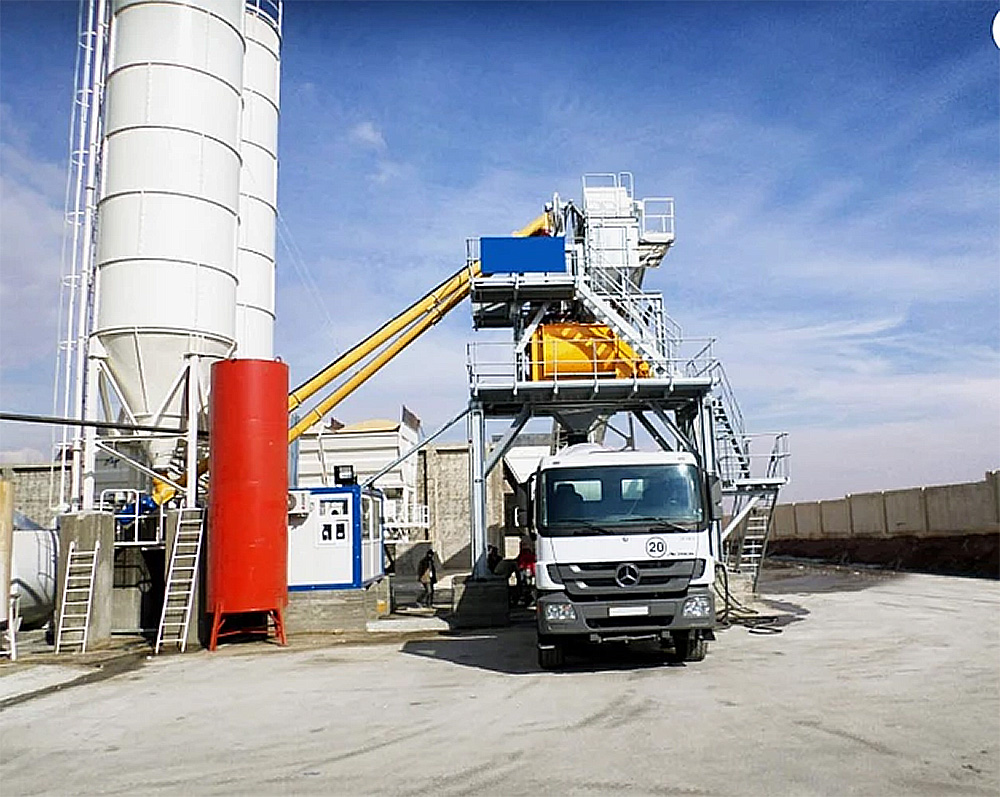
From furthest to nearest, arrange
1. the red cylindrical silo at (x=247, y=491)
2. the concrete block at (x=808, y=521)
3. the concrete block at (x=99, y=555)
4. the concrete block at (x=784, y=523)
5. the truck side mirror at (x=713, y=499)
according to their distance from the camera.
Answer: the concrete block at (x=784, y=523), the concrete block at (x=808, y=521), the concrete block at (x=99, y=555), the red cylindrical silo at (x=247, y=491), the truck side mirror at (x=713, y=499)

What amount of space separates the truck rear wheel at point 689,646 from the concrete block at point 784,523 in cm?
4030

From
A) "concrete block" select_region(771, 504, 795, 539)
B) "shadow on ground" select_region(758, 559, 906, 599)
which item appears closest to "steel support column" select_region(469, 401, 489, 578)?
"shadow on ground" select_region(758, 559, 906, 599)

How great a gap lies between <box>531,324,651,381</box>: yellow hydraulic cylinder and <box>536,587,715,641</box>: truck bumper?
8.77 metres

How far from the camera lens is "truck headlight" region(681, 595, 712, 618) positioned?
1166cm

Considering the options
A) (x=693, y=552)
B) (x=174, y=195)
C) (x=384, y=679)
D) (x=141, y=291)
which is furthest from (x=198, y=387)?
(x=693, y=552)

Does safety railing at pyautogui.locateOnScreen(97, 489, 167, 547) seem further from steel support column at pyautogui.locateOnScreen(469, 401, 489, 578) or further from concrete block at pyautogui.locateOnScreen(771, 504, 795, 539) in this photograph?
concrete block at pyautogui.locateOnScreen(771, 504, 795, 539)

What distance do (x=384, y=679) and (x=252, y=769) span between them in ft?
16.2

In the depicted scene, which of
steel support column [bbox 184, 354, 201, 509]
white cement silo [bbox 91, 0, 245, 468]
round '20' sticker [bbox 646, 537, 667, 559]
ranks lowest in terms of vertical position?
round '20' sticker [bbox 646, 537, 667, 559]

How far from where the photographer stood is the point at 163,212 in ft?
59.7

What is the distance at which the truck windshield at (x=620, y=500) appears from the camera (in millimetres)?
11953

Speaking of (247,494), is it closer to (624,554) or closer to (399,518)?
(624,554)

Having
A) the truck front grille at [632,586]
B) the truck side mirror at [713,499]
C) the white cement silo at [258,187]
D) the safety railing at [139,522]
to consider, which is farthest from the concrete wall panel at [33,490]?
the truck side mirror at [713,499]

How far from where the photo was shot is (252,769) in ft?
24.6

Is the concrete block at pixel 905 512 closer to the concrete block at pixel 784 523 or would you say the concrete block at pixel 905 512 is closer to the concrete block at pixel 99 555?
the concrete block at pixel 784 523
